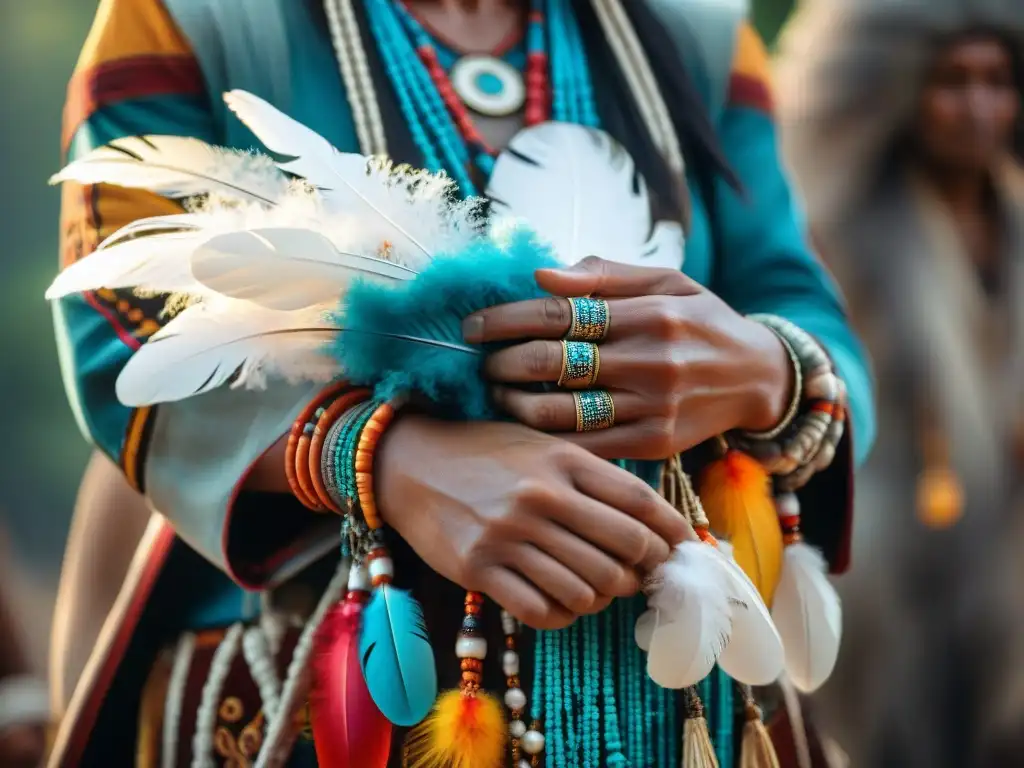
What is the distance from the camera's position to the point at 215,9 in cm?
75

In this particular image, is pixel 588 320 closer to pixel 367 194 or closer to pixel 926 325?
pixel 367 194

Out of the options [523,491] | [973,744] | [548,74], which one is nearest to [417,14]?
[548,74]

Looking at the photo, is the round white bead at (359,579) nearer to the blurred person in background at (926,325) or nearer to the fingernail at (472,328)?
the fingernail at (472,328)

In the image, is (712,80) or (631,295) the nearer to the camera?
(631,295)

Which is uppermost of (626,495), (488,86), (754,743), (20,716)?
(488,86)

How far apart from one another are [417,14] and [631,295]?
1.15ft

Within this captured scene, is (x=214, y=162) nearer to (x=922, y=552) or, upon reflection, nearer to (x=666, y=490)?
(x=666, y=490)

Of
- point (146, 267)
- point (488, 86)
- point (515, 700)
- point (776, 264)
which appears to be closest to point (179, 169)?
point (146, 267)

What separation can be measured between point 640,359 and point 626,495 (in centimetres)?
8

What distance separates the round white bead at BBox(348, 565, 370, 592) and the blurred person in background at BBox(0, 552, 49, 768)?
0.57 meters

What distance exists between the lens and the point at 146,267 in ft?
1.97

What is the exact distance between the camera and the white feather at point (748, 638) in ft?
2.04

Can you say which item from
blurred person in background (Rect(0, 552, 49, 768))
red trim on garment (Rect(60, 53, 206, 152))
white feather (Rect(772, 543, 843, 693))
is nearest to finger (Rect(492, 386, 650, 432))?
white feather (Rect(772, 543, 843, 693))

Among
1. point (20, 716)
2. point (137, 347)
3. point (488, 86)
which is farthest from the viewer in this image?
point (20, 716)
